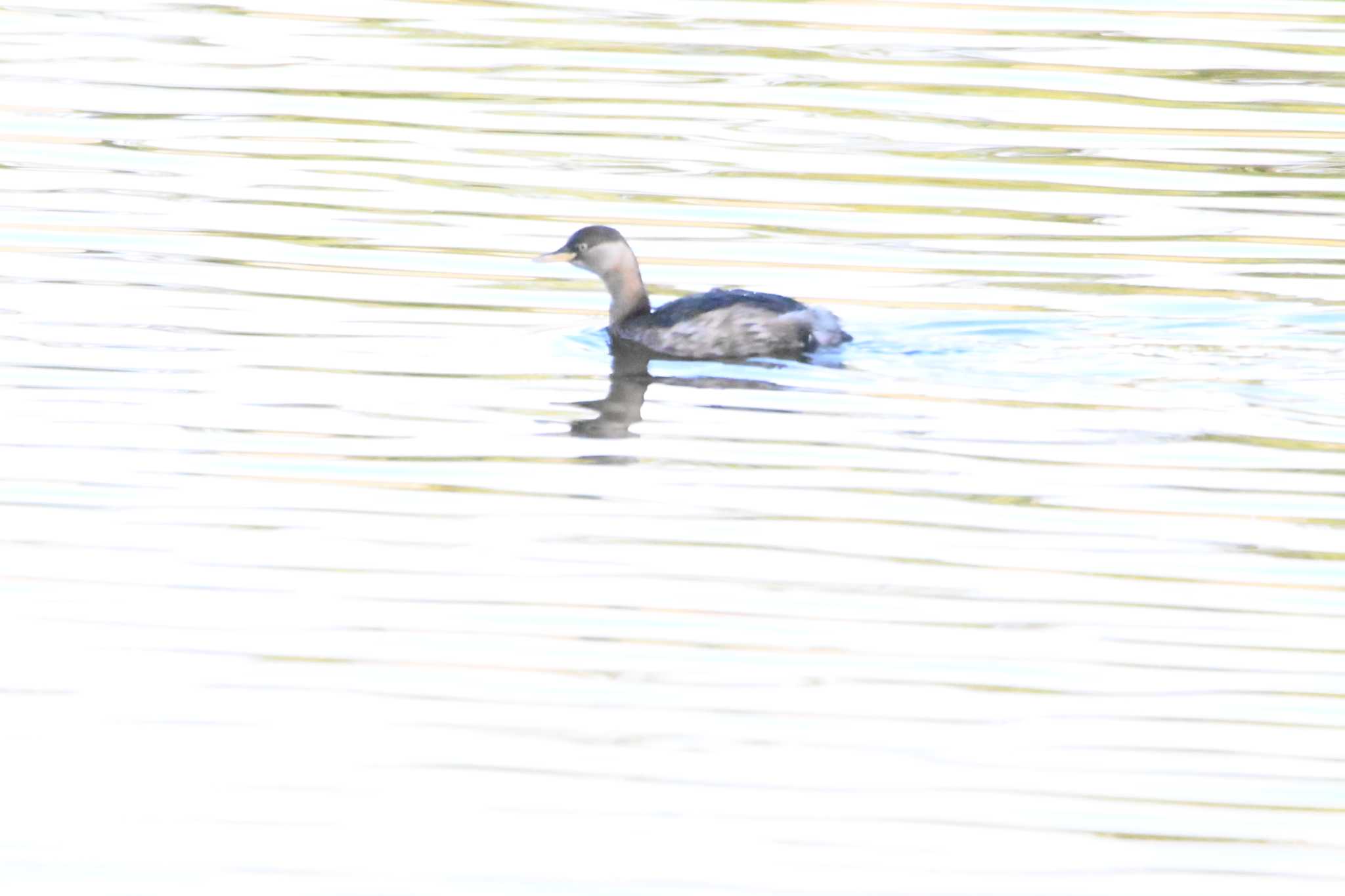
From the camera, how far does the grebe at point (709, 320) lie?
10586 millimetres

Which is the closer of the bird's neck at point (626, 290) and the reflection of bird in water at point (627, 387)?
the reflection of bird in water at point (627, 387)

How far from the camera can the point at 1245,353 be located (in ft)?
33.9

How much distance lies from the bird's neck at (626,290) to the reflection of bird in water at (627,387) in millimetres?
273

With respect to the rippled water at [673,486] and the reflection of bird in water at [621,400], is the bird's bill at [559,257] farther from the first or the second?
the reflection of bird in water at [621,400]

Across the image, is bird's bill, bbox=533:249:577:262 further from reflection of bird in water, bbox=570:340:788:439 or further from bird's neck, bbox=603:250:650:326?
reflection of bird in water, bbox=570:340:788:439

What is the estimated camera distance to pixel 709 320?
10.8 m

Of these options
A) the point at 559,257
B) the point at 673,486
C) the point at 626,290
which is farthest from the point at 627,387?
the point at 673,486

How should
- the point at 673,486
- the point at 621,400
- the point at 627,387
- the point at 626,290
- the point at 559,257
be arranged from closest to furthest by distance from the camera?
the point at 673,486 → the point at 621,400 → the point at 627,387 → the point at 626,290 → the point at 559,257

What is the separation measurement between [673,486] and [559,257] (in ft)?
11.4

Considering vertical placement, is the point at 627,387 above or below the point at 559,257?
below

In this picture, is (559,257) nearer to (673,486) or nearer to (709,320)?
(709,320)

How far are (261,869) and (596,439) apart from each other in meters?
3.80

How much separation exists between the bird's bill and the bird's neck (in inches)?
9.8

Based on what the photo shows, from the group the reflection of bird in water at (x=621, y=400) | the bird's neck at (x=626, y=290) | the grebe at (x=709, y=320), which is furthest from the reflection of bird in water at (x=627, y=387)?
the bird's neck at (x=626, y=290)
